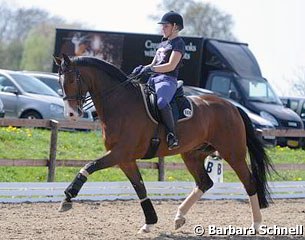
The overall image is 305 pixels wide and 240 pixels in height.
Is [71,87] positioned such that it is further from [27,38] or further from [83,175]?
[27,38]

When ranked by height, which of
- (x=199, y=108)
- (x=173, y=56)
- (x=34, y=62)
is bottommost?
(x=34, y=62)

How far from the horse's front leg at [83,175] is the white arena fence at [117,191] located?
3055 millimetres

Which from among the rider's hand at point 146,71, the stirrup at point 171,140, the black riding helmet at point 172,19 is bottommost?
the stirrup at point 171,140

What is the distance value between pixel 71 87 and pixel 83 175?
1.04m

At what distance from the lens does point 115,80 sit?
9062 millimetres

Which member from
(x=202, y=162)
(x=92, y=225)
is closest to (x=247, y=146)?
→ (x=202, y=162)

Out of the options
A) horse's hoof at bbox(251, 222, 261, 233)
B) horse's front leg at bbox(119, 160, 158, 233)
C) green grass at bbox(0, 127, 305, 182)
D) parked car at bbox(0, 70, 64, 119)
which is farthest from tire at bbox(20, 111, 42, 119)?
horse's hoof at bbox(251, 222, 261, 233)

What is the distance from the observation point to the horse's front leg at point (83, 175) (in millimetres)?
8359

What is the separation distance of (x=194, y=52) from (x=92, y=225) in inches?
544

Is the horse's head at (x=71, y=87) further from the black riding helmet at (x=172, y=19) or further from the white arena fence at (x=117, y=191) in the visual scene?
the white arena fence at (x=117, y=191)

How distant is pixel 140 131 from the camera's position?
8906 millimetres

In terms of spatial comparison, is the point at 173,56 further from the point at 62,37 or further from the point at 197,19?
the point at 197,19

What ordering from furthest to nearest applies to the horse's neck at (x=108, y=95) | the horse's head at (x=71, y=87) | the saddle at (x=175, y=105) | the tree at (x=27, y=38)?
1. the tree at (x=27, y=38)
2. the saddle at (x=175, y=105)
3. the horse's neck at (x=108, y=95)
4. the horse's head at (x=71, y=87)

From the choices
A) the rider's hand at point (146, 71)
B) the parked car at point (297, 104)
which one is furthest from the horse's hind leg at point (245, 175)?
the parked car at point (297, 104)
